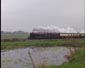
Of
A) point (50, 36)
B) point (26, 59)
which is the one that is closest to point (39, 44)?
point (50, 36)

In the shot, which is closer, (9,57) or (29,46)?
(9,57)

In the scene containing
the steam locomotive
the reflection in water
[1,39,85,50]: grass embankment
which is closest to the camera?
the reflection in water

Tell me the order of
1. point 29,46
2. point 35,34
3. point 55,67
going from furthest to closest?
1. point 35,34
2. point 29,46
3. point 55,67

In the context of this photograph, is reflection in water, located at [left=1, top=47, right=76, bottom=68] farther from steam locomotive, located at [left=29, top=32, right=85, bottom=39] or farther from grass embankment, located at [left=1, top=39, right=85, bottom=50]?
steam locomotive, located at [left=29, top=32, right=85, bottom=39]

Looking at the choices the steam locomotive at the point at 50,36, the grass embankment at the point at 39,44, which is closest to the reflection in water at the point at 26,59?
the grass embankment at the point at 39,44

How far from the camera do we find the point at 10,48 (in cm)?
1512

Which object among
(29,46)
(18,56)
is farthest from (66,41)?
(18,56)

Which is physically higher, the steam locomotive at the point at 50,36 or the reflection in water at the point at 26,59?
the steam locomotive at the point at 50,36

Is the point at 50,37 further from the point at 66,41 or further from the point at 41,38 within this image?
the point at 66,41

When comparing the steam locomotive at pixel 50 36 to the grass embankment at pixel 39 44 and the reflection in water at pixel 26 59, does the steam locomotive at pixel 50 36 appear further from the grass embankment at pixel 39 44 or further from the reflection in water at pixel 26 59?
the reflection in water at pixel 26 59

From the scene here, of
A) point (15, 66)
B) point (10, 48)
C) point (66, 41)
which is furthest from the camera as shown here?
point (66, 41)

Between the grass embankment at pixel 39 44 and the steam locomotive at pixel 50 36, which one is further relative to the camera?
the steam locomotive at pixel 50 36

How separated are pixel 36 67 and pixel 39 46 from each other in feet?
27.6

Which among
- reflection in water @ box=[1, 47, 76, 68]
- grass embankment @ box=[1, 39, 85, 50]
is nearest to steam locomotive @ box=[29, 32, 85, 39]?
grass embankment @ box=[1, 39, 85, 50]
